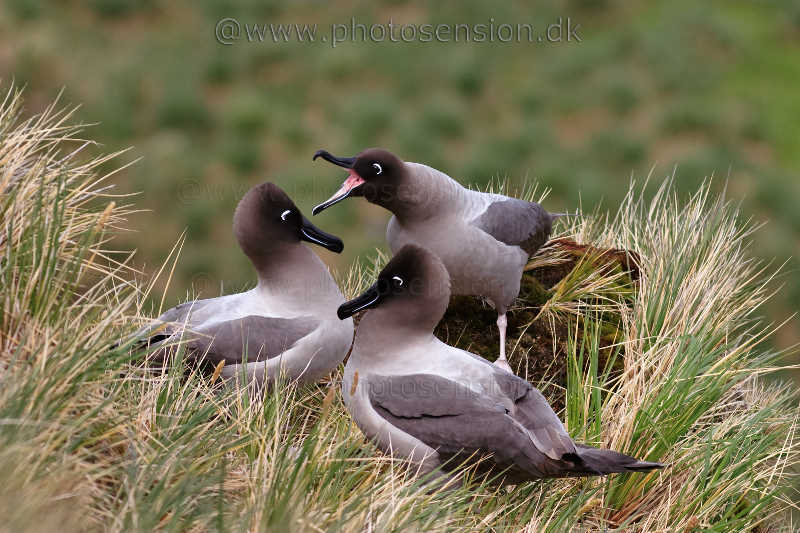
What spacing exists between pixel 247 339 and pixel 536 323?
86.1 inches

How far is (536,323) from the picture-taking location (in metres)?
6.64

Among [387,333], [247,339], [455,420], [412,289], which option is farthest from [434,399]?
[247,339]

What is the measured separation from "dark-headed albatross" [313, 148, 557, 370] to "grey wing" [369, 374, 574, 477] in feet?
3.90

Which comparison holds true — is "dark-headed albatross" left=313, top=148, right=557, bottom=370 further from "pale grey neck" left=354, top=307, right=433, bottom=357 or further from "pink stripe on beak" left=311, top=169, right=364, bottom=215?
"pale grey neck" left=354, top=307, right=433, bottom=357

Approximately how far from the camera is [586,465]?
14.7 ft

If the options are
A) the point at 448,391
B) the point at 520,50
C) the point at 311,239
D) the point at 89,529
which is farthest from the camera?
the point at 520,50

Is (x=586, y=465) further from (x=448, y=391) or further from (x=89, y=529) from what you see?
(x=89, y=529)

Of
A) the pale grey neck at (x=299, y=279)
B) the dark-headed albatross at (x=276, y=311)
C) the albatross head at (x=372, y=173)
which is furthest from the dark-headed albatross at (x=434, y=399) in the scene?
the albatross head at (x=372, y=173)

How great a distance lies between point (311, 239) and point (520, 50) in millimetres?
9742

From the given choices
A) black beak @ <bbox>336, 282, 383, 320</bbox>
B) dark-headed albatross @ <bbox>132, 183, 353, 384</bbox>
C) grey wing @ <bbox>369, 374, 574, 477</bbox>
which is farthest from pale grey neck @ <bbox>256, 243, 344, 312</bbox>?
grey wing @ <bbox>369, 374, 574, 477</bbox>

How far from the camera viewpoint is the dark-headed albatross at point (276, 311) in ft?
17.7

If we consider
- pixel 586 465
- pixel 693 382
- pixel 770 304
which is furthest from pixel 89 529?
pixel 770 304

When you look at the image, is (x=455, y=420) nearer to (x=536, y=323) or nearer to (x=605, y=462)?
(x=605, y=462)

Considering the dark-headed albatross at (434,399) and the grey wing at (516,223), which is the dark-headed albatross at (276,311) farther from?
the grey wing at (516,223)
